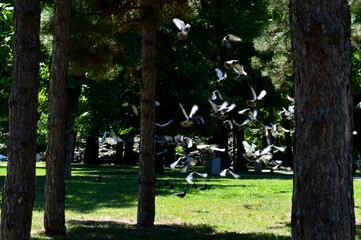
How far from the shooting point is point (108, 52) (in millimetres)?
12133

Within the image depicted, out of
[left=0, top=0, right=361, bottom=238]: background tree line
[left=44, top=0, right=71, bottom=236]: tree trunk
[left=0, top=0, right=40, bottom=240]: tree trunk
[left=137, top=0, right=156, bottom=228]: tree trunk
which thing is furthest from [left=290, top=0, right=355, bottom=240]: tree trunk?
[left=137, top=0, right=156, bottom=228]: tree trunk

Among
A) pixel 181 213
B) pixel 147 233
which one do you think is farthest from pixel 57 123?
pixel 181 213

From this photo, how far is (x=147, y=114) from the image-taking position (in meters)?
11.8

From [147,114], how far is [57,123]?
189cm

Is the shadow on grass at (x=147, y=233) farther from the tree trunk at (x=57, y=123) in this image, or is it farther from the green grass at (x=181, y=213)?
the tree trunk at (x=57, y=123)

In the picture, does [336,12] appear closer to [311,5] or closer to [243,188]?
[311,5]

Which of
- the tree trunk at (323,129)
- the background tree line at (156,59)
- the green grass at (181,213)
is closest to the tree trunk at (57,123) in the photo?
the background tree line at (156,59)

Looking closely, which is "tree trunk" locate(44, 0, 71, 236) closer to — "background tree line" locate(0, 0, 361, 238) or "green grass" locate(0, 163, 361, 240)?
"background tree line" locate(0, 0, 361, 238)

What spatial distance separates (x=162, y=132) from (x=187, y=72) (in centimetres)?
297

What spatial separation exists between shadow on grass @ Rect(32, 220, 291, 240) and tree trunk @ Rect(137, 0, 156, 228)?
468 mm

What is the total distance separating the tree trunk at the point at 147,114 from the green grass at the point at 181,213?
0.58m

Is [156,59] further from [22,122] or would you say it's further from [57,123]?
[22,122]

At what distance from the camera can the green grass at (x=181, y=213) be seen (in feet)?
37.0

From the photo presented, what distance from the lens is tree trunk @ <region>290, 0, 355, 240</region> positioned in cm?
439
